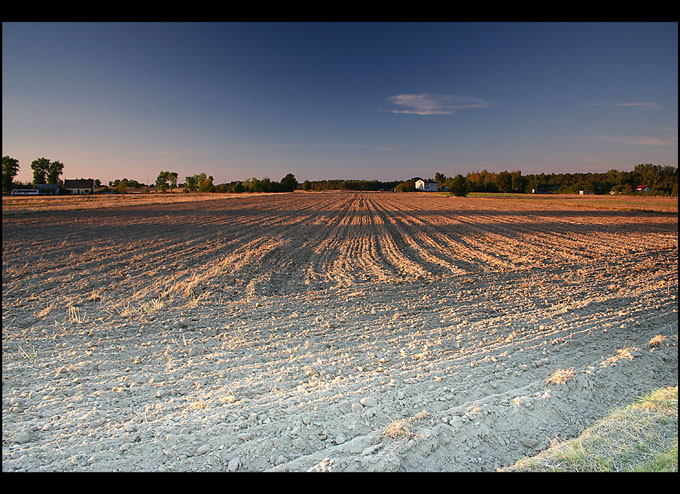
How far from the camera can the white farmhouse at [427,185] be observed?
458 feet

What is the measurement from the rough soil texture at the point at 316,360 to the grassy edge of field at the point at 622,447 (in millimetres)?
217

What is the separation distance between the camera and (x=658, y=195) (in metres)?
45.7

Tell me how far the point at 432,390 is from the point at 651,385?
2.14 meters

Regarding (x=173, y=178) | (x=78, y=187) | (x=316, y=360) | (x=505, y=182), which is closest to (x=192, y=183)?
(x=173, y=178)

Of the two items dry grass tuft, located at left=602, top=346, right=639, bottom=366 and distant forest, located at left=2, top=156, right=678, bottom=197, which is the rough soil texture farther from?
distant forest, located at left=2, top=156, right=678, bottom=197

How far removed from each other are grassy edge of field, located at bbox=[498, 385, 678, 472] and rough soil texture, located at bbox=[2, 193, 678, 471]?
22 centimetres

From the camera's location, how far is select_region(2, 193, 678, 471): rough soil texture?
8.67 ft

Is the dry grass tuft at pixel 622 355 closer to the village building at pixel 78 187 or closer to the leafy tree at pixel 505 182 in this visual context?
the village building at pixel 78 187

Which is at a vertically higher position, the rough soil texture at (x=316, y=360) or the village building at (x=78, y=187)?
the village building at (x=78, y=187)

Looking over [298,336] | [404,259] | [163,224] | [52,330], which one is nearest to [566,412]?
[298,336]

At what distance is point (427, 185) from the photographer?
141 meters

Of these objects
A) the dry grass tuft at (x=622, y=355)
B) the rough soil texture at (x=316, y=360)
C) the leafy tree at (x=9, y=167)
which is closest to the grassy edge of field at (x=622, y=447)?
the rough soil texture at (x=316, y=360)

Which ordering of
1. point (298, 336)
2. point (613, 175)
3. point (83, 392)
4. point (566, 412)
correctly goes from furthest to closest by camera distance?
1. point (613, 175)
2. point (298, 336)
3. point (83, 392)
4. point (566, 412)
